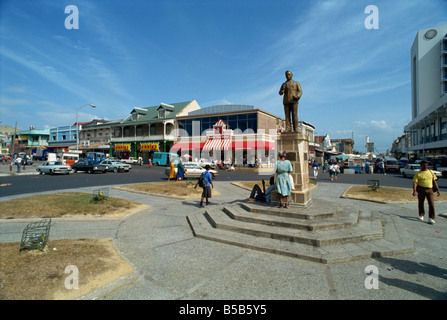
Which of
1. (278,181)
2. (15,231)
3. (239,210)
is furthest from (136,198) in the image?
(278,181)

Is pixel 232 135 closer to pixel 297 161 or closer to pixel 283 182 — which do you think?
pixel 297 161

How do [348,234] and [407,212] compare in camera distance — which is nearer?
[348,234]

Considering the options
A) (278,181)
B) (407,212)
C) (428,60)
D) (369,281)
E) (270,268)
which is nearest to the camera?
(369,281)

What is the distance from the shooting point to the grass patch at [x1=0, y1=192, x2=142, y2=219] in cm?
767

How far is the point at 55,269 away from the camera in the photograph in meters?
3.77

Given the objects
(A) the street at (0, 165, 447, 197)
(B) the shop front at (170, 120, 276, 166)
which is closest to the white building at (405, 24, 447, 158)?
(B) the shop front at (170, 120, 276, 166)

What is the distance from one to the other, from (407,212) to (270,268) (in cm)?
775

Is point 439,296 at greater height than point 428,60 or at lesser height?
lesser

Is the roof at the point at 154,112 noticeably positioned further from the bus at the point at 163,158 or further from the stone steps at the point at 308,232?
the stone steps at the point at 308,232

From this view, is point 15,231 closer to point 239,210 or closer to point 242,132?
point 239,210

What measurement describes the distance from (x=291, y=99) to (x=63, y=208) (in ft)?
30.7
